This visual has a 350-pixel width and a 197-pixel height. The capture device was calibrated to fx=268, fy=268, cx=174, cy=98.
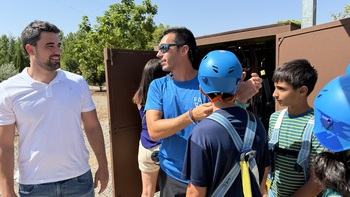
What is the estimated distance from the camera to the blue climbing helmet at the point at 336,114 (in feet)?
3.33

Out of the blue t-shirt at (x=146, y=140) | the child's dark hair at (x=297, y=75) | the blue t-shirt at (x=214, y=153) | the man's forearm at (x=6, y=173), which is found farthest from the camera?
the blue t-shirt at (x=146, y=140)

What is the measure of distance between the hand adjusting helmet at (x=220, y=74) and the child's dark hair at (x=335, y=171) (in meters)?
0.56

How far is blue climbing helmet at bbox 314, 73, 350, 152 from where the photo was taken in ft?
3.33

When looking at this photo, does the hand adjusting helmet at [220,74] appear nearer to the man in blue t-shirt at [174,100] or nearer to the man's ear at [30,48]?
the man in blue t-shirt at [174,100]

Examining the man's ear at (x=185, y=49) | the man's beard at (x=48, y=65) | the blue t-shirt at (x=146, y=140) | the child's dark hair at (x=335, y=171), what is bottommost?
the blue t-shirt at (x=146, y=140)

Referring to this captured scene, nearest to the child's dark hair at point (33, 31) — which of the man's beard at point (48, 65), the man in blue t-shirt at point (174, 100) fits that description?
the man's beard at point (48, 65)

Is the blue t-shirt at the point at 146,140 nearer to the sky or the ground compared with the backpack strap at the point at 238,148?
nearer to the ground

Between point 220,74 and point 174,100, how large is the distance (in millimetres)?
729

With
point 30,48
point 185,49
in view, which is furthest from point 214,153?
point 30,48

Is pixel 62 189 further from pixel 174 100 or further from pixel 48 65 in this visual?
pixel 174 100

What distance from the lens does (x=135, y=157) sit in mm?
3537

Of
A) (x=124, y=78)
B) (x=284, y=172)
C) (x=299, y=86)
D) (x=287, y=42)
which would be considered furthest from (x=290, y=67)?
(x=124, y=78)

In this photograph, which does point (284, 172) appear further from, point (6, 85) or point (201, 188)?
point (6, 85)

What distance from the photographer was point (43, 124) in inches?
84.5
